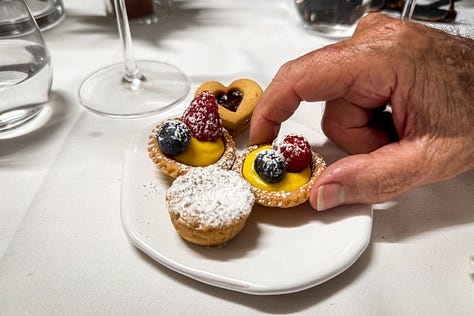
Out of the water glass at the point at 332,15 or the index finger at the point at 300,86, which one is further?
the water glass at the point at 332,15

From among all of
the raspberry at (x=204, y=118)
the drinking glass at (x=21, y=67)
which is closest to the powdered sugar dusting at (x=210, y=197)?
the raspberry at (x=204, y=118)

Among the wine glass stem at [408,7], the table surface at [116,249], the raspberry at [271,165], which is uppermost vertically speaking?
the wine glass stem at [408,7]

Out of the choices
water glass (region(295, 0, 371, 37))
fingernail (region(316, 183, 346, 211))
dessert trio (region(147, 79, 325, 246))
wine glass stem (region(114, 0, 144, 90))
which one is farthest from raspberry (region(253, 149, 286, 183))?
water glass (region(295, 0, 371, 37))

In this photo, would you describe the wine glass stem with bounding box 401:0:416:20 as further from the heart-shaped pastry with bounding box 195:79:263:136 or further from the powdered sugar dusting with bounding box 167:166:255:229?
the powdered sugar dusting with bounding box 167:166:255:229

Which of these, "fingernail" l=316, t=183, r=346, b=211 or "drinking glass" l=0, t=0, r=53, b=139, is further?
"drinking glass" l=0, t=0, r=53, b=139

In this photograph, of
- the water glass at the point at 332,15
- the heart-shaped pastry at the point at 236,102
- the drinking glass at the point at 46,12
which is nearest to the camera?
the heart-shaped pastry at the point at 236,102

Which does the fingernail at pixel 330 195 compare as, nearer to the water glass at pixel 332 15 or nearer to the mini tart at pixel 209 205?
the mini tart at pixel 209 205

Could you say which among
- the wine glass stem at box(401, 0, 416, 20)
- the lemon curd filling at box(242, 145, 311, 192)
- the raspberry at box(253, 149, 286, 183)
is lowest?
the lemon curd filling at box(242, 145, 311, 192)

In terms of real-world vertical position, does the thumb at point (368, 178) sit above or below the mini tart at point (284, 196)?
above

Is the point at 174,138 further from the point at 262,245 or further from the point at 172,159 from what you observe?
the point at 262,245
